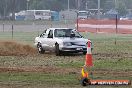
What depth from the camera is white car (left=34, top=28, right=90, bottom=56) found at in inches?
914

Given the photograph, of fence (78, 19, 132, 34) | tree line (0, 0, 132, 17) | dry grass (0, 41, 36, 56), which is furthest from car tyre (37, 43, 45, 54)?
tree line (0, 0, 132, 17)

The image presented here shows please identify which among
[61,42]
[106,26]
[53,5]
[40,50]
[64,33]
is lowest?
[40,50]

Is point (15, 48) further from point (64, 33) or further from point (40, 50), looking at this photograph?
point (64, 33)

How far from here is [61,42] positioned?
23297 mm

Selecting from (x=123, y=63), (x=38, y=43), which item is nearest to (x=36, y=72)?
(x=123, y=63)

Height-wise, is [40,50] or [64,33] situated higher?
[64,33]

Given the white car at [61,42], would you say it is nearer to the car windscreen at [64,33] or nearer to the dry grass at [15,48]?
the car windscreen at [64,33]

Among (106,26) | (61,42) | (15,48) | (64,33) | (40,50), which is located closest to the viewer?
(61,42)

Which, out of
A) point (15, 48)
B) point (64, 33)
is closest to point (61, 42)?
point (64, 33)

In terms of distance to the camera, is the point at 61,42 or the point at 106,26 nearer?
the point at 61,42

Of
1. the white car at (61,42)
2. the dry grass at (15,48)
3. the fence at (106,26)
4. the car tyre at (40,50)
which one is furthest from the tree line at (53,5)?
the white car at (61,42)

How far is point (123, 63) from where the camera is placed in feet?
61.9

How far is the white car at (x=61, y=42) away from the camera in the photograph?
76.2 feet

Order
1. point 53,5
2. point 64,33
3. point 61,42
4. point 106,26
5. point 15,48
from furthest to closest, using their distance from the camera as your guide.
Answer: point 53,5 < point 106,26 < point 15,48 < point 64,33 < point 61,42
